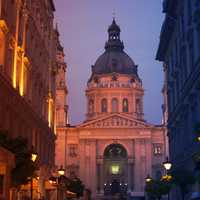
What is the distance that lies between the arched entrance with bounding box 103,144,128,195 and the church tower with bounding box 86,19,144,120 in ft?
39.7

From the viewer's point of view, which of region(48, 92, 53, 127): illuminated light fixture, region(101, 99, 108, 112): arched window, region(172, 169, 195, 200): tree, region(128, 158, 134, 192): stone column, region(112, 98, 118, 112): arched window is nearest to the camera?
region(172, 169, 195, 200): tree

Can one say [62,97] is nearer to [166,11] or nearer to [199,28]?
[166,11]

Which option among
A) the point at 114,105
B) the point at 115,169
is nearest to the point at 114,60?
the point at 114,105

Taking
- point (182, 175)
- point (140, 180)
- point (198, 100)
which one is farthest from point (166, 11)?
point (140, 180)

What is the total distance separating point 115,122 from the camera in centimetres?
11775

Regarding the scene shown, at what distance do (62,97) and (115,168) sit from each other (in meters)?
20.9

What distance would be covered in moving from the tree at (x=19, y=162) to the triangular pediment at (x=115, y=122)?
9129 centimetres

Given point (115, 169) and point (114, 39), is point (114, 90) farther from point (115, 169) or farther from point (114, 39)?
point (114, 39)

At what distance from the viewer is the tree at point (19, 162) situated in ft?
83.6

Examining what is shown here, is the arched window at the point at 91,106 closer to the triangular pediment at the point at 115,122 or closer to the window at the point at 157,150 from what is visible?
the triangular pediment at the point at 115,122

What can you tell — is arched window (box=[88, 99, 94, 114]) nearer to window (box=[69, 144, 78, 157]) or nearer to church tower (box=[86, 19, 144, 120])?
church tower (box=[86, 19, 144, 120])

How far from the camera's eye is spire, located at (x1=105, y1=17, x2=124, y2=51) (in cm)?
14750

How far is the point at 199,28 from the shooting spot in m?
33.3

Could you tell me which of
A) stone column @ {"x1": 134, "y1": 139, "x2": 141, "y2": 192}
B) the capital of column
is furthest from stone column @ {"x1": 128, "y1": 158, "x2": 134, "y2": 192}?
the capital of column
